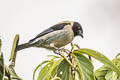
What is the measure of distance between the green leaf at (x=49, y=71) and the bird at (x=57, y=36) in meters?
1.99

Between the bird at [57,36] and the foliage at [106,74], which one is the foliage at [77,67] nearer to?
the foliage at [106,74]

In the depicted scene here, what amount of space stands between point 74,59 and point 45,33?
2.63 metres

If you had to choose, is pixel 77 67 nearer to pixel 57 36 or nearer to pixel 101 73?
pixel 101 73

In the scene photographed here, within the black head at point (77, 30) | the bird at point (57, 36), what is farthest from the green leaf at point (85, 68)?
the black head at point (77, 30)

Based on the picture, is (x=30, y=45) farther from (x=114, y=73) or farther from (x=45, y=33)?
(x=114, y=73)

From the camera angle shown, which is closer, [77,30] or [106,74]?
[106,74]

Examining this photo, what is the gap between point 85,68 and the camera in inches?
83.1

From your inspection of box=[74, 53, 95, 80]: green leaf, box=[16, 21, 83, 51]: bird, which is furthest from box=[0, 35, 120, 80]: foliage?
box=[16, 21, 83, 51]: bird

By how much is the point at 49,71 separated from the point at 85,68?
0.26 meters

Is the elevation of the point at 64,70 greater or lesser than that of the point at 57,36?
lesser

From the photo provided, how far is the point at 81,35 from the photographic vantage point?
5.02 m

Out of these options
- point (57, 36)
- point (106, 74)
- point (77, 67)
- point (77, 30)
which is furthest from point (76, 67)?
point (77, 30)

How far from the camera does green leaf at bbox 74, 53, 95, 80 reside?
6.69 feet

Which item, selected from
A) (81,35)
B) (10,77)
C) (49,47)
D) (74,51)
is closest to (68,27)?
(81,35)
